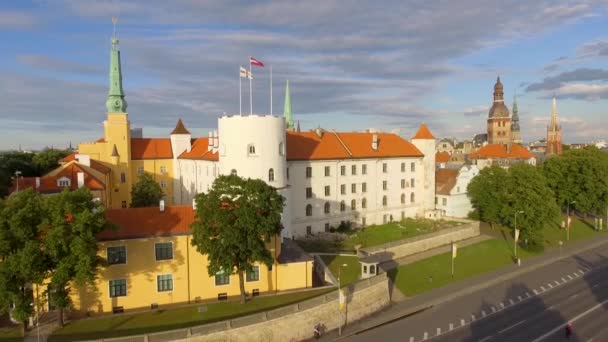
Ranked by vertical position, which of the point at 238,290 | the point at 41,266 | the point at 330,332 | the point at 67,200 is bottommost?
the point at 330,332

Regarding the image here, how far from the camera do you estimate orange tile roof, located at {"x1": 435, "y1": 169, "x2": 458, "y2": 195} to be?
69050 mm

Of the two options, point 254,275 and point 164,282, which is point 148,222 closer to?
point 164,282

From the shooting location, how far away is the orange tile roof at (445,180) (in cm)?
6905

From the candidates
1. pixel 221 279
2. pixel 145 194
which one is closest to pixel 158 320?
pixel 221 279

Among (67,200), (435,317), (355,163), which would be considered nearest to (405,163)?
(355,163)

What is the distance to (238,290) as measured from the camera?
35281mm

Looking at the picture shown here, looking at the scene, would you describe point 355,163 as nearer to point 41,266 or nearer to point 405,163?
point 405,163

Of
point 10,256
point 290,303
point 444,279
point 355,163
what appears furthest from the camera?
point 355,163

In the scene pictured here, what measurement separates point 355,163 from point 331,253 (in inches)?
724

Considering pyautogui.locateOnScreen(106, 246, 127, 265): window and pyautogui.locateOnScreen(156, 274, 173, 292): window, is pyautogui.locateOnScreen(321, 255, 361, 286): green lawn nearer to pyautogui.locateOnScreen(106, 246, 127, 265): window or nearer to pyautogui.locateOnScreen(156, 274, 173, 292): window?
pyautogui.locateOnScreen(156, 274, 173, 292): window

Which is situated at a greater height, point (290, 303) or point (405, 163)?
point (405, 163)

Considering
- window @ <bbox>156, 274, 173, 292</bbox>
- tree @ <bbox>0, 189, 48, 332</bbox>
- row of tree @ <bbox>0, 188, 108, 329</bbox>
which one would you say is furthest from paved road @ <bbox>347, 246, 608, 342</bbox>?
tree @ <bbox>0, 189, 48, 332</bbox>

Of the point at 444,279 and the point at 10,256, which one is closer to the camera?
the point at 10,256

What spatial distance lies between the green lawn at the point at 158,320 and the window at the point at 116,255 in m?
3.65
